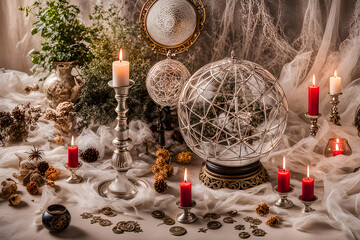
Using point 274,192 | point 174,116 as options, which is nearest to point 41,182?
point 174,116

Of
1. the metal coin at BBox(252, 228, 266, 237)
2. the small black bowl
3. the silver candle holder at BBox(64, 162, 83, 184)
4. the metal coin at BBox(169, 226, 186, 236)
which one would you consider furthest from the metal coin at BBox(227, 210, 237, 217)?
the silver candle holder at BBox(64, 162, 83, 184)

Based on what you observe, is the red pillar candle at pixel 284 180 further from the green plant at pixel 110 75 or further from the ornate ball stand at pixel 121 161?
the green plant at pixel 110 75

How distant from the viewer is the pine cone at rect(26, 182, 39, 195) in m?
2.81

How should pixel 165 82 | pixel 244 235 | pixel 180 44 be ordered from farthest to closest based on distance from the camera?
1. pixel 180 44
2. pixel 165 82
3. pixel 244 235

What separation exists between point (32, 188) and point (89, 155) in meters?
0.50

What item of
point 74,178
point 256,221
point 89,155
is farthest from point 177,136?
point 256,221

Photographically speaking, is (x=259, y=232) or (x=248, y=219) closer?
(x=259, y=232)

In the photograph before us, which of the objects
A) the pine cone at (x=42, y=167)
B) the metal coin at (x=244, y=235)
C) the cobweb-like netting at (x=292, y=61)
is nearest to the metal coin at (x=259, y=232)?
the metal coin at (x=244, y=235)

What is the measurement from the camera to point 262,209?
259cm

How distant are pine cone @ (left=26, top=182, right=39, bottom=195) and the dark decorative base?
96 centimetres

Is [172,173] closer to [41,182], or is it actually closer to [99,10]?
[41,182]

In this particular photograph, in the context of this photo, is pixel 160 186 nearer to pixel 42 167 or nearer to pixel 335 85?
pixel 42 167

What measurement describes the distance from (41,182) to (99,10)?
142 cm

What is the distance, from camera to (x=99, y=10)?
371 centimetres
